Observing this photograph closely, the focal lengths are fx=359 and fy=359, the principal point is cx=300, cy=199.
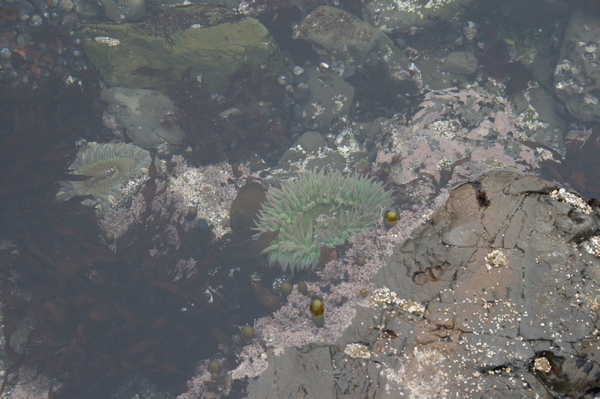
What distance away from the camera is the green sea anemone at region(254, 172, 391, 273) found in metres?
4.17

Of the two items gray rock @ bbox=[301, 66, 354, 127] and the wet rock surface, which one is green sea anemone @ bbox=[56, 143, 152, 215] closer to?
gray rock @ bbox=[301, 66, 354, 127]

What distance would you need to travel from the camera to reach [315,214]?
4.49 meters

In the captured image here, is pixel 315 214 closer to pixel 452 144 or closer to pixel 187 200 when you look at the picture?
pixel 187 200

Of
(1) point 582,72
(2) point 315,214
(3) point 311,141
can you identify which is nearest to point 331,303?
(2) point 315,214

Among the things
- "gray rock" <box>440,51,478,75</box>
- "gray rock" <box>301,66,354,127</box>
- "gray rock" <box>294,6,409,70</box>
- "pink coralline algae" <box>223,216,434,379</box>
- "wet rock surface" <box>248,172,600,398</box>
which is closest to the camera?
"wet rock surface" <box>248,172,600,398</box>

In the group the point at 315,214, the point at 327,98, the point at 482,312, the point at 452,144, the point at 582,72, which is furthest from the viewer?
the point at 327,98

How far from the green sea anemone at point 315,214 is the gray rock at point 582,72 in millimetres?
4305

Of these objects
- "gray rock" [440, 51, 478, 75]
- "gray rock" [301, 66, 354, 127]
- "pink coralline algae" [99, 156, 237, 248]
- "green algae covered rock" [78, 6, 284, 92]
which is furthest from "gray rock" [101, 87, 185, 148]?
"gray rock" [440, 51, 478, 75]

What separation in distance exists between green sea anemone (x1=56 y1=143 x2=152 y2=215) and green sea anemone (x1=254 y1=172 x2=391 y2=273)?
6.80 feet

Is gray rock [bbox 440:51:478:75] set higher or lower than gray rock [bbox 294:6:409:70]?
lower

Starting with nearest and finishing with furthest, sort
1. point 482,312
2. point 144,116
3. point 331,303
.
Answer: point 482,312 → point 331,303 → point 144,116

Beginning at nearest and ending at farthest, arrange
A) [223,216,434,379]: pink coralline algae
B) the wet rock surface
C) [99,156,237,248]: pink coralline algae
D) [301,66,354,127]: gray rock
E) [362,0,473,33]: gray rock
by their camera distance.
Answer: the wet rock surface, [223,216,434,379]: pink coralline algae, [99,156,237,248]: pink coralline algae, [301,66,354,127]: gray rock, [362,0,473,33]: gray rock

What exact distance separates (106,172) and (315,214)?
3.22 m

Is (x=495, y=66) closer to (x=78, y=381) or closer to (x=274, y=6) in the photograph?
(x=274, y=6)
